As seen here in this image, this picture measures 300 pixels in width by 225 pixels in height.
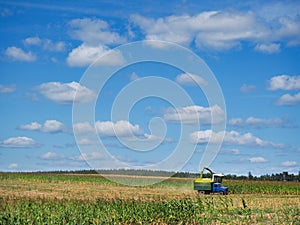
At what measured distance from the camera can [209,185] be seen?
31500mm

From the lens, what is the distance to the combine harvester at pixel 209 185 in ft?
103

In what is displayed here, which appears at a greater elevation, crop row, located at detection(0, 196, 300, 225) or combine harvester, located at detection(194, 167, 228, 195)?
combine harvester, located at detection(194, 167, 228, 195)

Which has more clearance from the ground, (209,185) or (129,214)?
(209,185)

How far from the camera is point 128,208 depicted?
16625mm

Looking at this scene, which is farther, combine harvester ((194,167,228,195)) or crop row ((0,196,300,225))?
combine harvester ((194,167,228,195))

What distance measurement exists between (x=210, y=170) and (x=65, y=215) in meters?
18.2

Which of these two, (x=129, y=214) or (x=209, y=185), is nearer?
(x=129, y=214)

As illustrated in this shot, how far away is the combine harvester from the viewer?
31.5 m

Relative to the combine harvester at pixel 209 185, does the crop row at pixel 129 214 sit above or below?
below

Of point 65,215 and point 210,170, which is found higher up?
point 210,170

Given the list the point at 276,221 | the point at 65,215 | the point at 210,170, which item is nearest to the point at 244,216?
the point at 276,221

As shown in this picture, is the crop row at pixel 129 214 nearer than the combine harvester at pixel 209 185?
Yes

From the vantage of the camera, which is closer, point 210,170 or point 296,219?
point 296,219

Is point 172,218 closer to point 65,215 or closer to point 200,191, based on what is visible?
point 65,215
